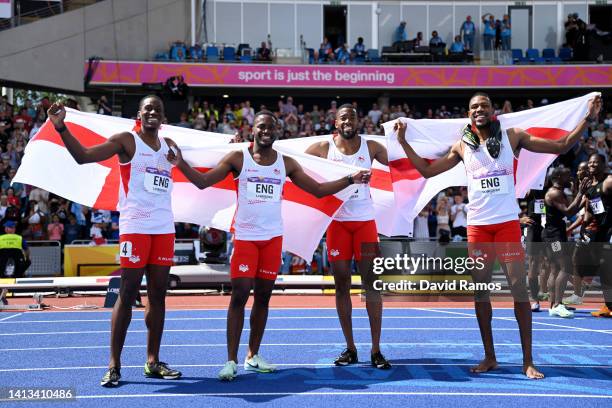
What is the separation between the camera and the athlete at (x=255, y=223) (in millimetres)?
6945

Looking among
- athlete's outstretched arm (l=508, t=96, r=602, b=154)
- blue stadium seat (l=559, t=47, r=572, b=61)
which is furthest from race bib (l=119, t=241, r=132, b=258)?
blue stadium seat (l=559, t=47, r=572, b=61)

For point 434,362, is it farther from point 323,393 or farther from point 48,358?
point 48,358

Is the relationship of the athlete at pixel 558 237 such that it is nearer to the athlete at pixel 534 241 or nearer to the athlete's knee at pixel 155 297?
the athlete at pixel 534 241

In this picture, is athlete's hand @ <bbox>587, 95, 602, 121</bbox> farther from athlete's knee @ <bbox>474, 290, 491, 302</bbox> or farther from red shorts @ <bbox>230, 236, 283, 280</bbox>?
red shorts @ <bbox>230, 236, 283, 280</bbox>

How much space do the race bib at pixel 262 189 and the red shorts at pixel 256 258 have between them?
382 millimetres

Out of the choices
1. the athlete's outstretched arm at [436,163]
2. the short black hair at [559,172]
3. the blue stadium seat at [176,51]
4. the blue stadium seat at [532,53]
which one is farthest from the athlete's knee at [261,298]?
the blue stadium seat at [532,53]

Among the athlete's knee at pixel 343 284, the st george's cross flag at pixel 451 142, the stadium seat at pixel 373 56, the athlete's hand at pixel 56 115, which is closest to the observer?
the athlete's hand at pixel 56 115

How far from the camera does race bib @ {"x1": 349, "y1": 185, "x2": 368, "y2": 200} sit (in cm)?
759

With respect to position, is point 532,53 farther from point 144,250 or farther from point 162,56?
point 144,250

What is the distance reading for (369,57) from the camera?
3092cm

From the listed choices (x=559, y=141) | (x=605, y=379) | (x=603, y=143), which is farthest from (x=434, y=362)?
(x=603, y=143)

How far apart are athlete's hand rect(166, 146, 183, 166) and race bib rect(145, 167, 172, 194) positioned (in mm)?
113

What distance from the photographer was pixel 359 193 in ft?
25.0

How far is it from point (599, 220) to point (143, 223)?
24.1 ft
